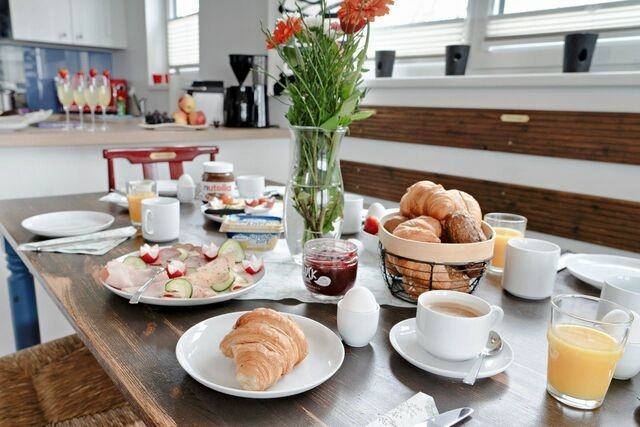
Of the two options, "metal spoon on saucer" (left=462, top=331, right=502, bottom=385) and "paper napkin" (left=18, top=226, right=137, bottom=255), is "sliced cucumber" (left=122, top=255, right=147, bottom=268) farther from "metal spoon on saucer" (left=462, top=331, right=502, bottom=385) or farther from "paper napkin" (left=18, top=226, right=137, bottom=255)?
"metal spoon on saucer" (left=462, top=331, right=502, bottom=385)

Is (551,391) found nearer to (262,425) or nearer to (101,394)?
(262,425)

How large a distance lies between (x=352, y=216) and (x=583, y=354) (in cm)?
79

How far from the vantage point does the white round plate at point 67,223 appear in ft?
3.91

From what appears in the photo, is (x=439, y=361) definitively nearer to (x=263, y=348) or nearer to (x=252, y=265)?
(x=263, y=348)

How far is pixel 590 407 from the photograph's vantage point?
0.59m

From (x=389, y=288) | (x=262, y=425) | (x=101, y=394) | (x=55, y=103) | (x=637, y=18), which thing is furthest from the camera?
(x=55, y=103)

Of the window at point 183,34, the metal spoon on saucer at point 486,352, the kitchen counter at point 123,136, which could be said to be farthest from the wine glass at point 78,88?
the metal spoon on saucer at point 486,352

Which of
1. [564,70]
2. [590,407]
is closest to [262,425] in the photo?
[590,407]

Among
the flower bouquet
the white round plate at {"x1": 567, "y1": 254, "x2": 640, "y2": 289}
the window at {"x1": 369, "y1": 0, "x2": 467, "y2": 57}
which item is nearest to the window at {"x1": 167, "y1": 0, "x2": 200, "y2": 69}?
the window at {"x1": 369, "y1": 0, "x2": 467, "y2": 57}

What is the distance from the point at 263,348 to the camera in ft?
1.94

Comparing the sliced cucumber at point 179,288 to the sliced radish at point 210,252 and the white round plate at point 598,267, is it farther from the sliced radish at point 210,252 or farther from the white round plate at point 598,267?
the white round plate at point 598,267

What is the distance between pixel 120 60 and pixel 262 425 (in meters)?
5.30

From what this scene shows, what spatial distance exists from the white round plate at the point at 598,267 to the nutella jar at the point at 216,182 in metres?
1.01

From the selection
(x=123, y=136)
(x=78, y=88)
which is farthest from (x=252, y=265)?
(x=78, y=88)
